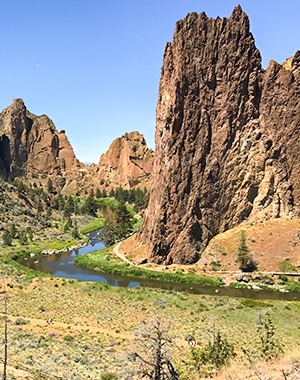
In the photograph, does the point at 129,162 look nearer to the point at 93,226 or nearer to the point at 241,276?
the point at 93,226

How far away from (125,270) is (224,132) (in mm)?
30545

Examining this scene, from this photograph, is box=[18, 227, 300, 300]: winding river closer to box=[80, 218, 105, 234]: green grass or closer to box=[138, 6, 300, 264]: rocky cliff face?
box=[138, 6, 300, 264]: rocky cliff face

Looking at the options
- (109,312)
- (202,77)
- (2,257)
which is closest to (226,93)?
(202,77)

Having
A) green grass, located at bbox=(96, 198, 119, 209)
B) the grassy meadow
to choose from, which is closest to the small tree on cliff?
the grassy meadow

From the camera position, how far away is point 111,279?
2341 inches

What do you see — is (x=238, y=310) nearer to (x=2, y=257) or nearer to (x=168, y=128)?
(x=168, y=128)

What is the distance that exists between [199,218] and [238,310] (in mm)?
26078

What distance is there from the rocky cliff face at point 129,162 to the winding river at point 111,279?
104 metres

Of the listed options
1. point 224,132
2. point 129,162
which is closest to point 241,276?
point 224,132

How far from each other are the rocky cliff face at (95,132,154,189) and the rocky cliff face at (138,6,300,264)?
108 m

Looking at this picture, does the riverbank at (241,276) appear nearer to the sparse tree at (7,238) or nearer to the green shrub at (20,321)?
the sparse tree at (7,238)

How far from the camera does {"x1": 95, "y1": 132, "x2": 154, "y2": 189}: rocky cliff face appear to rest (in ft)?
599

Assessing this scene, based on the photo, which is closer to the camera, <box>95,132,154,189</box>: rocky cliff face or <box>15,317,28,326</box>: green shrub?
<box>15,317,28,326</box>: green shrub

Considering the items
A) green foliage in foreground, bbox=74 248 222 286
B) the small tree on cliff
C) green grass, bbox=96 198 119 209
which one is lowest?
green foliage in foreground, bbox=74 248 222 286
